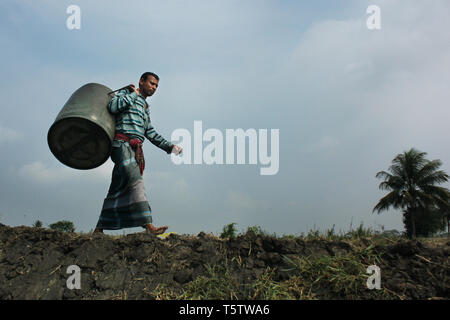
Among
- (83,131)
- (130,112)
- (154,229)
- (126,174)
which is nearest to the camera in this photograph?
(83,131)

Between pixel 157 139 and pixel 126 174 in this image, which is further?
pixel 157 139

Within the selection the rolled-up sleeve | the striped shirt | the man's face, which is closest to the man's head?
the man's face

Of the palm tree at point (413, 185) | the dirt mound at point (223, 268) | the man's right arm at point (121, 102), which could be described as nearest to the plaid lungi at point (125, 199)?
the man's right arm at point (121, 102)

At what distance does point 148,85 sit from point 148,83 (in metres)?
0.03

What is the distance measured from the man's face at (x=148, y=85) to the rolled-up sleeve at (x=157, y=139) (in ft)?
1.79

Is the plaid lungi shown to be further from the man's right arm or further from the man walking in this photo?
the man's right arm

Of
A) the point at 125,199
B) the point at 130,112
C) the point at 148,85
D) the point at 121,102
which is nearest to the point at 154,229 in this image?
the point at 125,199

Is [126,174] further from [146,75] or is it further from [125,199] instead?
[146,75]

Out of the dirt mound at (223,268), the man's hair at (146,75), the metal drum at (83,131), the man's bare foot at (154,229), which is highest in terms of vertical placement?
the man's hair at (146,75)

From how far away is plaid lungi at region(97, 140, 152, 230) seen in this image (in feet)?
17.5

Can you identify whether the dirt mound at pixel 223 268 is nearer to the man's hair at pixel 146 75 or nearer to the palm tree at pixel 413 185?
the man's hair at pixel 146 75

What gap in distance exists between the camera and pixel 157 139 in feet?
20.0

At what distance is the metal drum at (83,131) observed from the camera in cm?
490

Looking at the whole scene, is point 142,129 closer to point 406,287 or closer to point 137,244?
point 137,244
